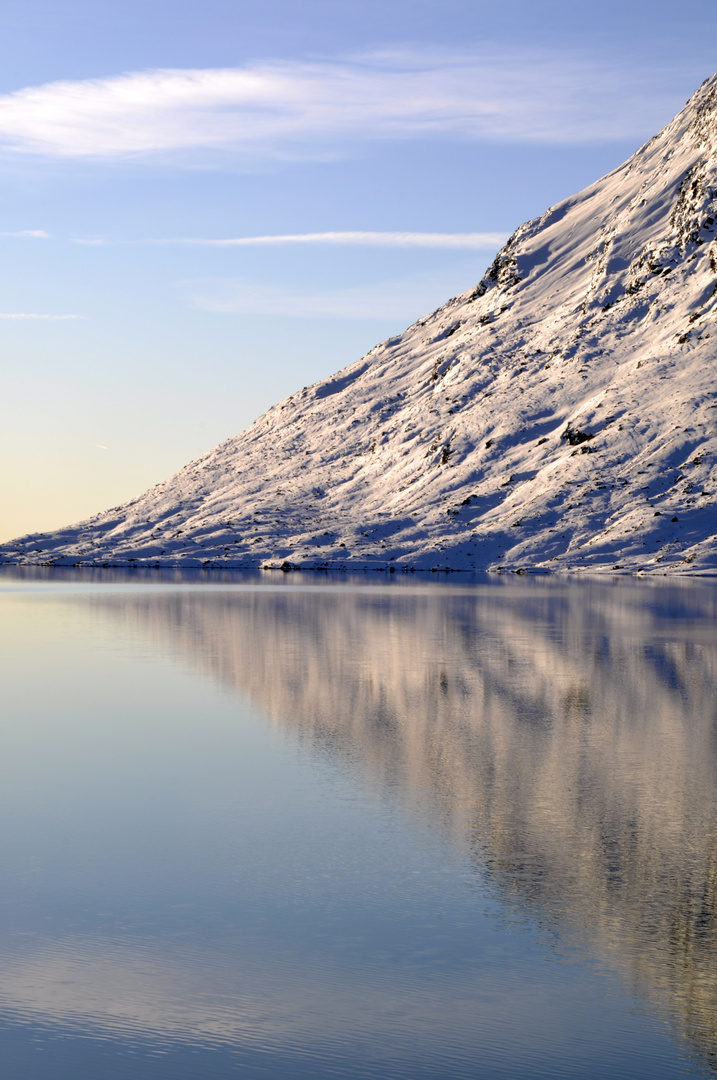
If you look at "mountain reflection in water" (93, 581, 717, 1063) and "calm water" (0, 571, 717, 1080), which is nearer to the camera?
"calm water" (0, 571, 717, 1080)

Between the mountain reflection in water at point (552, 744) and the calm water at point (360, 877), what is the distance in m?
0.09

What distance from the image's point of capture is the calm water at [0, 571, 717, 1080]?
1321 centimetres

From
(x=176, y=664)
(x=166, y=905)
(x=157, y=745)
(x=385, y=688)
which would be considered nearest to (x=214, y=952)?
(x=166, y=905)

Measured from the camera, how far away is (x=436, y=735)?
3138 centimetres

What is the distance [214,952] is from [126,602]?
8976 centimetres

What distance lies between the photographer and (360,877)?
1900 cm

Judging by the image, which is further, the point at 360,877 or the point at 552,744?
the point at 552,744

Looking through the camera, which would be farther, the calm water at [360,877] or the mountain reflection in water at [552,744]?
the mountain reflection in water at [552,744]

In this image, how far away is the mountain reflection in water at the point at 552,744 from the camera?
16.8 metres

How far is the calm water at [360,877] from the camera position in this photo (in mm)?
13211

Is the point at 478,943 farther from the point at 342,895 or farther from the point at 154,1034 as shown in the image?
the point at 154,1034

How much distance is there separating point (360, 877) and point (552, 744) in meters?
12.1

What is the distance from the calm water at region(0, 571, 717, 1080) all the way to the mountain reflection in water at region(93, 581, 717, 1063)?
91 millimetres

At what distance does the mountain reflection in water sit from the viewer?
16844 millimetres
